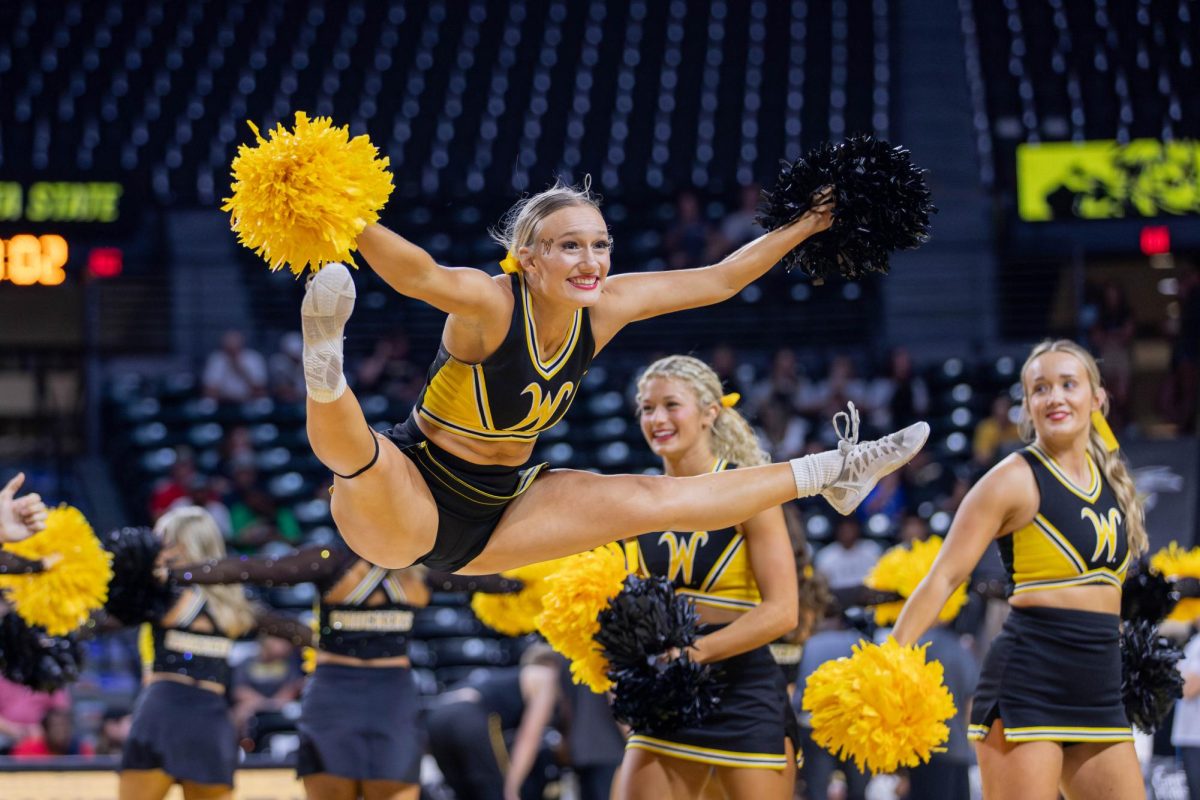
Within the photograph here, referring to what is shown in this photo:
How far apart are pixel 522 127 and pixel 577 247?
11337 millimetres

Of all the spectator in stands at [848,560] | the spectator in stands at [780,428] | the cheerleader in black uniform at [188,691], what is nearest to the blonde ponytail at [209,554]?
the cheerleader in black uniform at [188,691]

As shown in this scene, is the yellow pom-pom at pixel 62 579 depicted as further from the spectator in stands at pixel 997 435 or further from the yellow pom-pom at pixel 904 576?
the spectator in stands at pixel 997 435

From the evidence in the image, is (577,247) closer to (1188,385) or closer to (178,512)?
(178,512)

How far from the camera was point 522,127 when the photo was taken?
14.4 meters

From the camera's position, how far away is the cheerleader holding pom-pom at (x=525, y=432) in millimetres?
3049

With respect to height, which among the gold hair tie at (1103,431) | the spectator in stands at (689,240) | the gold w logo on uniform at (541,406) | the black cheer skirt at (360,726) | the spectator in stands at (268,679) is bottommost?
the spectator in stands at (268,679)

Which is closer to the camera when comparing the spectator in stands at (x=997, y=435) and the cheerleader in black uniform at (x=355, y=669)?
the cheerleader in black uniform at (x=355, y=669)

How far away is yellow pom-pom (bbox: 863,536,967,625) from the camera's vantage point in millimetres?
4930

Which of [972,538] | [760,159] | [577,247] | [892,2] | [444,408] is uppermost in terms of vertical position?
[892,2]

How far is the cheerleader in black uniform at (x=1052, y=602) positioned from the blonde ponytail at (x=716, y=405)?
623mm

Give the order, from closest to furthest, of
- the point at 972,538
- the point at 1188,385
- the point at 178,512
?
the point at 972,538 → the point at 178,512 → the point at 1188,385

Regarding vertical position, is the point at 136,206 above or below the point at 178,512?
above

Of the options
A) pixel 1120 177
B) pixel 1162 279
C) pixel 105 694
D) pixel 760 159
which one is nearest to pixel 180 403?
pixel 105 694

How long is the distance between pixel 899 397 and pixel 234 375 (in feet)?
16.4
